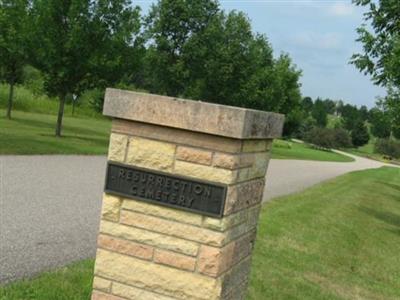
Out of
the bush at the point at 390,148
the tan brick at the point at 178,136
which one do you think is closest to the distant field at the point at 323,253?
the tan brick at the point at 178,136

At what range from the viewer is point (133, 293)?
3.67m

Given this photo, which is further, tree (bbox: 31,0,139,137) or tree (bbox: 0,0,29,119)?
tree (bbox: 0,0,29,119)

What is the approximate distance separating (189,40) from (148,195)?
92.5 ft

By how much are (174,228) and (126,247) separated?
37cm

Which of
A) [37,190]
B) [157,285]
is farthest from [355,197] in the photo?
[157,285]

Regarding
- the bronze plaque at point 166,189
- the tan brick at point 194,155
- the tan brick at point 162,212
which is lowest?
the tan brick at point 162,212

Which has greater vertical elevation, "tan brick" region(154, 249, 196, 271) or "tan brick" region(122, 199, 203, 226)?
"tan brick" region(122, 199, 203, 226)

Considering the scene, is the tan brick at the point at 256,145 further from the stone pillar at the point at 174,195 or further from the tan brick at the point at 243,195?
the tan brick at the point at 243,195

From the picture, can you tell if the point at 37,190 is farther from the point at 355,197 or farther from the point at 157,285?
the point at 355,197

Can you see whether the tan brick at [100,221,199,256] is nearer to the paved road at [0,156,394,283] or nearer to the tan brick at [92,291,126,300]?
the tan brick at [92,291,126,300]

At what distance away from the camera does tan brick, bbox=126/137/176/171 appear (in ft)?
11.6

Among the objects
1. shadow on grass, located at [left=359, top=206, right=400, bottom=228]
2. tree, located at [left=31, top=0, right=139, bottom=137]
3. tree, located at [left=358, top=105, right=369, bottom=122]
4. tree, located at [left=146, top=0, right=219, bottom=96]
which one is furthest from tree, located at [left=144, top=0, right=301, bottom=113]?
tree, located at [left=358, top=105, right=369, bottom=122]

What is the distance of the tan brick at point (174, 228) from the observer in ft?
11.4

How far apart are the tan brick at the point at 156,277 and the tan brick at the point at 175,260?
0.11 ft
